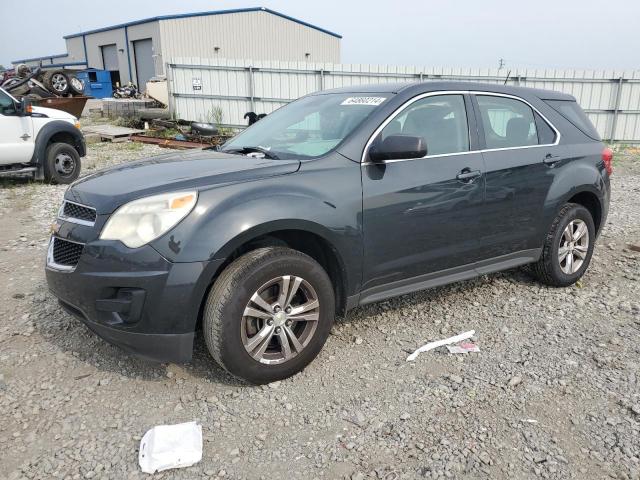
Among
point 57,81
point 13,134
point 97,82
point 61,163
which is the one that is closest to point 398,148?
point 13,134

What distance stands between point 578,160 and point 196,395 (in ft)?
11.6

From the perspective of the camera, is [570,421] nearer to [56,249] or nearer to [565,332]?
[565,332]

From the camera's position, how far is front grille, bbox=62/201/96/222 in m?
2.83

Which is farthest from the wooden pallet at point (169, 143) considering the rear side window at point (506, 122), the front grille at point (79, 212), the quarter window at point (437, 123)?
the front grille at point (79, 212)

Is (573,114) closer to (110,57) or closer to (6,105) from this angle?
(6,105)

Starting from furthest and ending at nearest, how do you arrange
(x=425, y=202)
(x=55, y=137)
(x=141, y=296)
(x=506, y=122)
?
(x=55, y=137) → (x=506, y=122) → (x=425, y=202) → (x=141, y=296)

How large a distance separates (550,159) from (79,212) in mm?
3447

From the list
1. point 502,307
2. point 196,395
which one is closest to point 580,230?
point 502,307

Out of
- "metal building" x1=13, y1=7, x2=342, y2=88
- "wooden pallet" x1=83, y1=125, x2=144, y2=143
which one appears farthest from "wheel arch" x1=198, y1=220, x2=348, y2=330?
"metal building" x1=13, y1=7, x2=342, y2=88

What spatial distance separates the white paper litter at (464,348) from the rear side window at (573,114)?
2.23 metres

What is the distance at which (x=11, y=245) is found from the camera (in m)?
5.70

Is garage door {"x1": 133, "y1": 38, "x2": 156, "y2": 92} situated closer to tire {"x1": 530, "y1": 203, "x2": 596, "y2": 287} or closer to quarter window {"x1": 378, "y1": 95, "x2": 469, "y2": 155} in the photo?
quarter window {"x1": 378, "y1": 95, "x2": 469, "y2": 155}

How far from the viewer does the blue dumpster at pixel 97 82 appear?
1142 inches

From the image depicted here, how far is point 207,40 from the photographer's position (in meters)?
31.9
